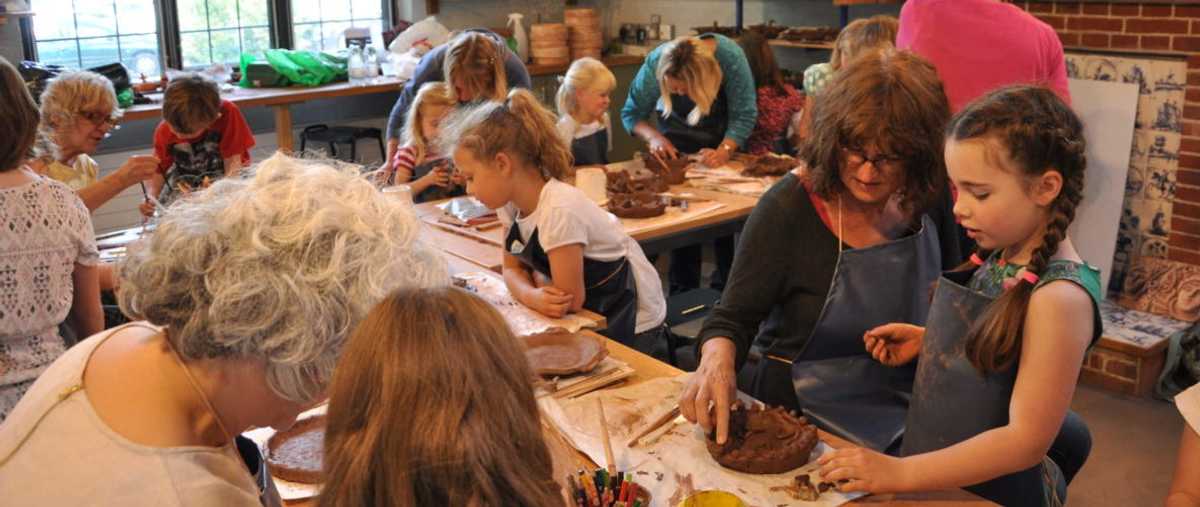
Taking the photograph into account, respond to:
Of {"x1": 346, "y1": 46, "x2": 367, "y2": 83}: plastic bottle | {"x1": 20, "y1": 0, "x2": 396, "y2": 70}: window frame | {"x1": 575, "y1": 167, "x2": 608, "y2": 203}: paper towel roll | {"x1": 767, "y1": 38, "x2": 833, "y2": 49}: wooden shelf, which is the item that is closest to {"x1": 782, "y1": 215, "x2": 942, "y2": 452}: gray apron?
{"x1": 575, "y1": 167, "x2": 608, "y2": 203}: paper towel roll

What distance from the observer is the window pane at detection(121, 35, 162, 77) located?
21.1ft

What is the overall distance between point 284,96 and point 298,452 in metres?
4.57

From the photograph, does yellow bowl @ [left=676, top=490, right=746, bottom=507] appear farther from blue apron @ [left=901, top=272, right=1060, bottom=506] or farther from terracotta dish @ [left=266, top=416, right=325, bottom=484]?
terracotta dish @ [left=266, top=416, right=325, bottom=484]

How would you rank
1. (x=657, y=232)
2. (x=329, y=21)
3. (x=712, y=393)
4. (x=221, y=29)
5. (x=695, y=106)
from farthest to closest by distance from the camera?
(x=329, y=21), (x=221, y=29), (x=695, y=106), (x=657, y=232), (x=712, y=393)

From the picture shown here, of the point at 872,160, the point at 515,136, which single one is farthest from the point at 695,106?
the point at 872,160

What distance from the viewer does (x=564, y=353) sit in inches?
88.4

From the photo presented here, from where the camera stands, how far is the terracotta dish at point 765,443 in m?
1.79

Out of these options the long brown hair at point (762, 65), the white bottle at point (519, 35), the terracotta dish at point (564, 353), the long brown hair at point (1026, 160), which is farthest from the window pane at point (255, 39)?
the long brown hair at point (1026, 160)

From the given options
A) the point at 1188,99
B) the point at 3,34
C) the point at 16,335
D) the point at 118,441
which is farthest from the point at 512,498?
the point at 3,34

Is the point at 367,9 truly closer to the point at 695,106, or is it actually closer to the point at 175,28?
the point at 175,28

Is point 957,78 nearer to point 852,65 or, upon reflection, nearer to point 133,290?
point 852,65

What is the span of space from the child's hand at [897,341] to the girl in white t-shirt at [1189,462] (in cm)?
46

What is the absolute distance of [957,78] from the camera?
3.51m

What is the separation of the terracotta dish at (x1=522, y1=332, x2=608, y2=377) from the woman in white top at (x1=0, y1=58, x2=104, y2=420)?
101 centimetres
